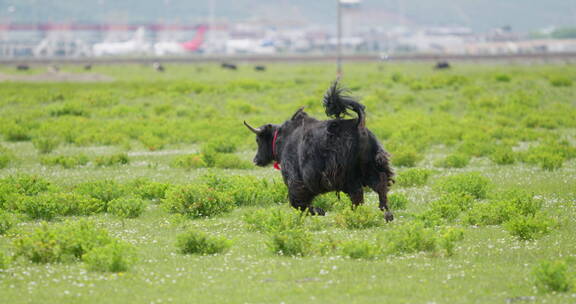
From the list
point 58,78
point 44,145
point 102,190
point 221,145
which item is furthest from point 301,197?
point 58,78

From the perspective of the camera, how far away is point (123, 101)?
40750mm

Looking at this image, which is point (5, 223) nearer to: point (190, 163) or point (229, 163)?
point (190, 163)

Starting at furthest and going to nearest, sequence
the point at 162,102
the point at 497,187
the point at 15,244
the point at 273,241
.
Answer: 1. the point at 162,102
2. the point at 497,187
3. the point at 273,241
4. the point at 15,244

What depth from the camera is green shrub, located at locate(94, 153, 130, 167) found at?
22684 millimetres

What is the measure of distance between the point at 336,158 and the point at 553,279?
4.54 metres

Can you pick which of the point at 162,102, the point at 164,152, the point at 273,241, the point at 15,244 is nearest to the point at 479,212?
the point at 273,241

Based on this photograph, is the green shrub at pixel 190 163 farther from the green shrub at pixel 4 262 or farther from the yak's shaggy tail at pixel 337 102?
the green shrub at pixel 4 262

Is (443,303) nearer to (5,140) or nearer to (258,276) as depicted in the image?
(258,276)

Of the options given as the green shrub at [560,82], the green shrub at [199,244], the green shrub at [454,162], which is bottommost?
the green shrub at [454,162]

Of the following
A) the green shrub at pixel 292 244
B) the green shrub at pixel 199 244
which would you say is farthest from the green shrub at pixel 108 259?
the green shrub at pixel 292 244

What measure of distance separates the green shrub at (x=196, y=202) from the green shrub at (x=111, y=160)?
26.7ft

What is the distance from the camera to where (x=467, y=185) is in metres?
16.5

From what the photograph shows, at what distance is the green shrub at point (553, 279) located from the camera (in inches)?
343

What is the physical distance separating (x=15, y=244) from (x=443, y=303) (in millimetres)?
5376
